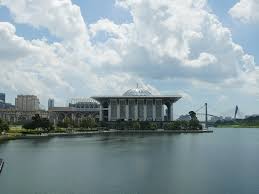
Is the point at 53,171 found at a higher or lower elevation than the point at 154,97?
lower

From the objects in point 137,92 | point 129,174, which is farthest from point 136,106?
point 129,174

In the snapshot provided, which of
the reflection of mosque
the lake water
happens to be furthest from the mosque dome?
the lake water

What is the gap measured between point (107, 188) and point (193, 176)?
824 centimetres

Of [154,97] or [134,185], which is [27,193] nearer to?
[134,185]

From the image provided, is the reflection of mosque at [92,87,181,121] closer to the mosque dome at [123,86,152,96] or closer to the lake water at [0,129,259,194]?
the mosque dome at [123,86,152,96]

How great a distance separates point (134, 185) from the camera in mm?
31328

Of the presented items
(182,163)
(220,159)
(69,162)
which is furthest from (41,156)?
(220,159)

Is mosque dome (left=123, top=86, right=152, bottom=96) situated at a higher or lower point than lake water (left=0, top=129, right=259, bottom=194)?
higher

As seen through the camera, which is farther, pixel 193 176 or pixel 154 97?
pixel 154 97

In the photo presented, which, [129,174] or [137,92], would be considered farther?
[137,92]

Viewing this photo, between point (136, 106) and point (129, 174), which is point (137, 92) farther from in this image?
point (129, 174)

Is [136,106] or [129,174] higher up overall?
[136,106]

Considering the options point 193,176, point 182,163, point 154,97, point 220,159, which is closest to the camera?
point 193,176

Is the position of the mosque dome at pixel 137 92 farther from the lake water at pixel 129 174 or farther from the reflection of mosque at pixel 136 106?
the lake water at pixel 129 174
